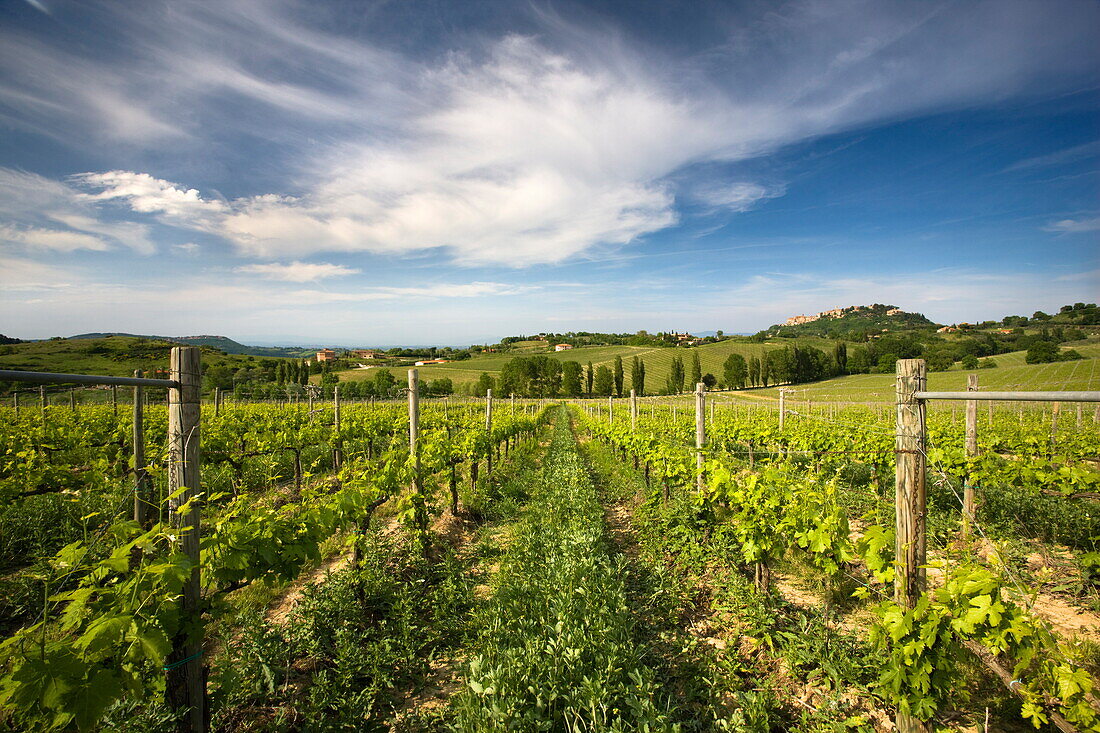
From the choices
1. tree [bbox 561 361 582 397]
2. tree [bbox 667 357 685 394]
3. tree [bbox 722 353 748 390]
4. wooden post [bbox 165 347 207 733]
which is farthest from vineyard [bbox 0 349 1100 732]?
tree [bbox 561 361 582 397]

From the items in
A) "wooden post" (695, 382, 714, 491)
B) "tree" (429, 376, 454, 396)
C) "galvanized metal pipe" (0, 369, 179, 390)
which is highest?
"galvanized metal pipe" (0, 369, 179, 390)

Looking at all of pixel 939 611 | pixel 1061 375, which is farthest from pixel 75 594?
pixel 1061 375

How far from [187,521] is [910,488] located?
5088 millimetres

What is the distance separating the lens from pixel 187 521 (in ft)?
9.80

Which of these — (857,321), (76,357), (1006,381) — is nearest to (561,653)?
(1006,381)

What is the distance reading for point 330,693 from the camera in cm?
355

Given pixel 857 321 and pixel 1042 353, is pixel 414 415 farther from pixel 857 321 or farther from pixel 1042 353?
pixel 857 321

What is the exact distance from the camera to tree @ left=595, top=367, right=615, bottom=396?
70.9 metres

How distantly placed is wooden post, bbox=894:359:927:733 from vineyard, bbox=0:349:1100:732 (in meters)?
0.02

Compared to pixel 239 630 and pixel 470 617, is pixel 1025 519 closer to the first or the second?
pixel 470 617

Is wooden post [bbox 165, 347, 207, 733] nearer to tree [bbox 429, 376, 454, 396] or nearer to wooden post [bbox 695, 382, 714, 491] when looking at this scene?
wooden post [bbox 695, 382, 714, 491]

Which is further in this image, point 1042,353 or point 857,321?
point 857,321

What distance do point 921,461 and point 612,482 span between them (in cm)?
840

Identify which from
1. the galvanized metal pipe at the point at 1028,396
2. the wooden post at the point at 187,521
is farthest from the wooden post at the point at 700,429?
the wooden post at the point at 187,521
